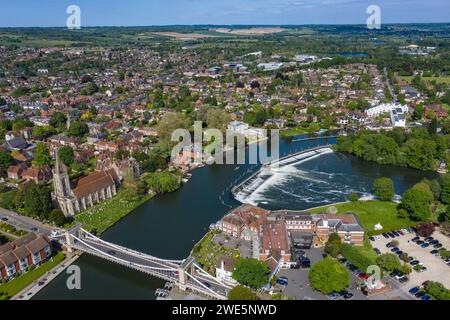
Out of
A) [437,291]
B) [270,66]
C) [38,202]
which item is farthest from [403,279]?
[270,66]

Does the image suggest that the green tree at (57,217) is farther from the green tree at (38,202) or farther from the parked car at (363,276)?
the parked car at (363,276)

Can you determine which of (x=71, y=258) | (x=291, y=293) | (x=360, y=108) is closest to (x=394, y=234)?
(x=291, y=293)

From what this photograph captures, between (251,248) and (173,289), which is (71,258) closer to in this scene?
(173,289)

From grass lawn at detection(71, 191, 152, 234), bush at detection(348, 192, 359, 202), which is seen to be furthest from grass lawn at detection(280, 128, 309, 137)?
grass lawn at detection(71, 191, 152, 234)

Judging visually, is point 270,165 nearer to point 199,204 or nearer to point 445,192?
point 199,204

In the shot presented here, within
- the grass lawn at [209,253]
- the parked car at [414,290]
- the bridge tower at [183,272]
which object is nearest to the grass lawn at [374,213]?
the parked car at [414,290]
